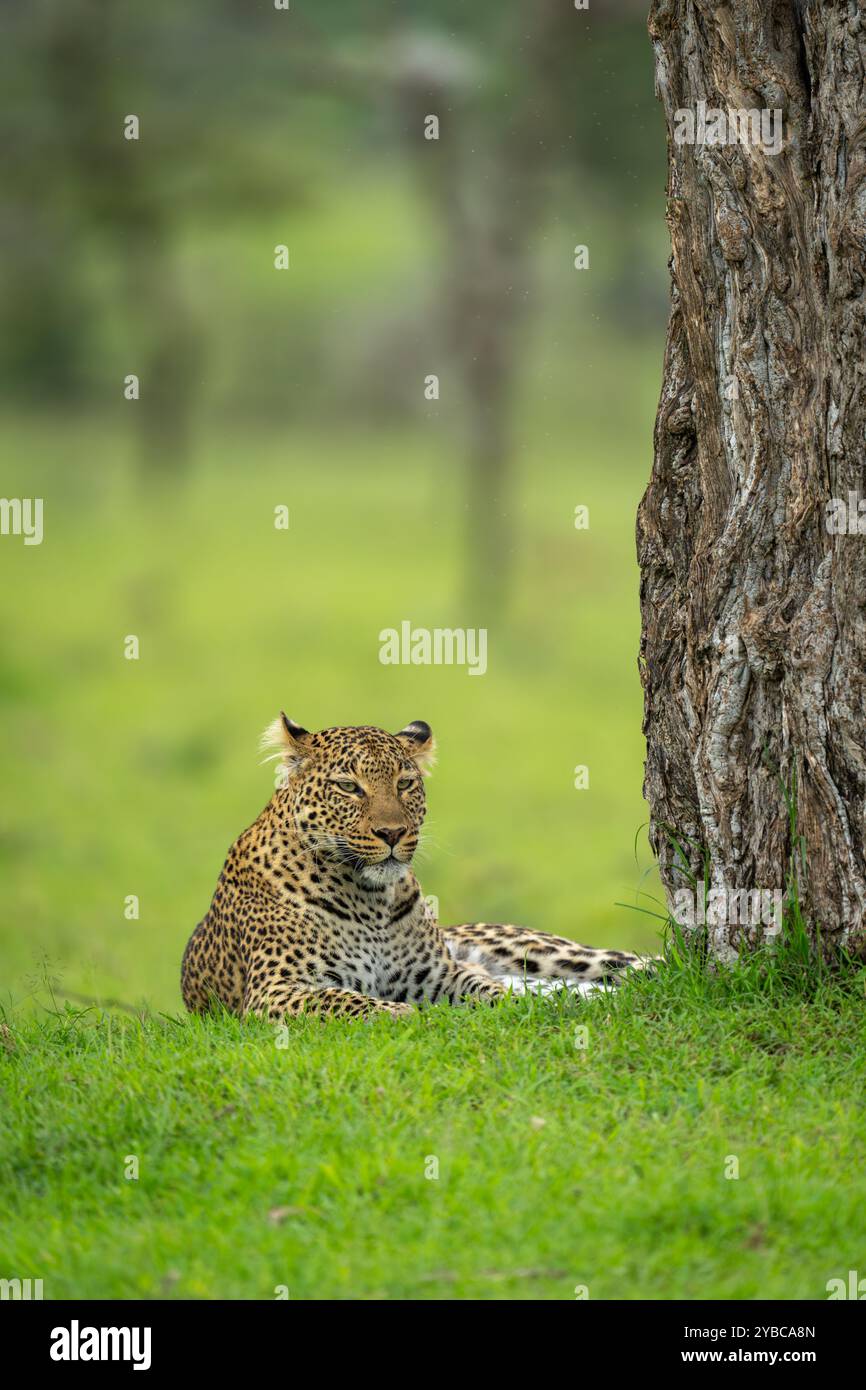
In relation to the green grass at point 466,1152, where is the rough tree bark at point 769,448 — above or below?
above

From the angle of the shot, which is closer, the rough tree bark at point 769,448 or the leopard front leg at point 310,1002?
the rough tree bark at point 769,448

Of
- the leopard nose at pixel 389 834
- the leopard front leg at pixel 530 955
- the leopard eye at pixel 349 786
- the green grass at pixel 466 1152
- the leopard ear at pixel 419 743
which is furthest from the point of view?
the leopard front leg at pixel 530 955

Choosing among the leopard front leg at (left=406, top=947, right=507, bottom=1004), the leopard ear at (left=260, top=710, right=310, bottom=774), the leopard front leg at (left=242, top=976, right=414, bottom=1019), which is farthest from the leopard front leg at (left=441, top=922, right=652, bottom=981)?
the leopard ear at (left=260, top=710, right=310, bottom=774)

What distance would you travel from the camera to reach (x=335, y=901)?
785 cm

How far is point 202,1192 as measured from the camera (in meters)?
5.43

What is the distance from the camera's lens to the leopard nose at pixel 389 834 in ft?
24.9

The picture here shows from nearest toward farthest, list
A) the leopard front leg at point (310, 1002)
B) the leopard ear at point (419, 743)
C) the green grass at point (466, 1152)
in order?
1. the green grass at point (466, 1152)
2. the leopard front leg at point (310, 1002)
3. the leopard ear at point (419, 743)

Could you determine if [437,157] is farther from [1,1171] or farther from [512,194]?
[1,1171]

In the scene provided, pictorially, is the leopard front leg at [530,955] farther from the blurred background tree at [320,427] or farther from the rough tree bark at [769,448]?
the blurred background tree at [320,427]

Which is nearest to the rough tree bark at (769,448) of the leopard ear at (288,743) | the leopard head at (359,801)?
the leopard head at (359,801)

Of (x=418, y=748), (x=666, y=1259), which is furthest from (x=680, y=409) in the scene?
(x=666, y=1259)

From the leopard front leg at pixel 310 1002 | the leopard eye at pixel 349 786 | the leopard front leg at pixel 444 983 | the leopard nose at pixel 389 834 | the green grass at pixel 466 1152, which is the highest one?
the leopard eye at pixel 349 786

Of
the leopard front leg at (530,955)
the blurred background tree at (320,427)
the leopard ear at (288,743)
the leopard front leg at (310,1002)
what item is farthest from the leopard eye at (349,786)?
the blurred background tree at (320,427)

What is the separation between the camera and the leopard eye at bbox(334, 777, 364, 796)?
7688mm
